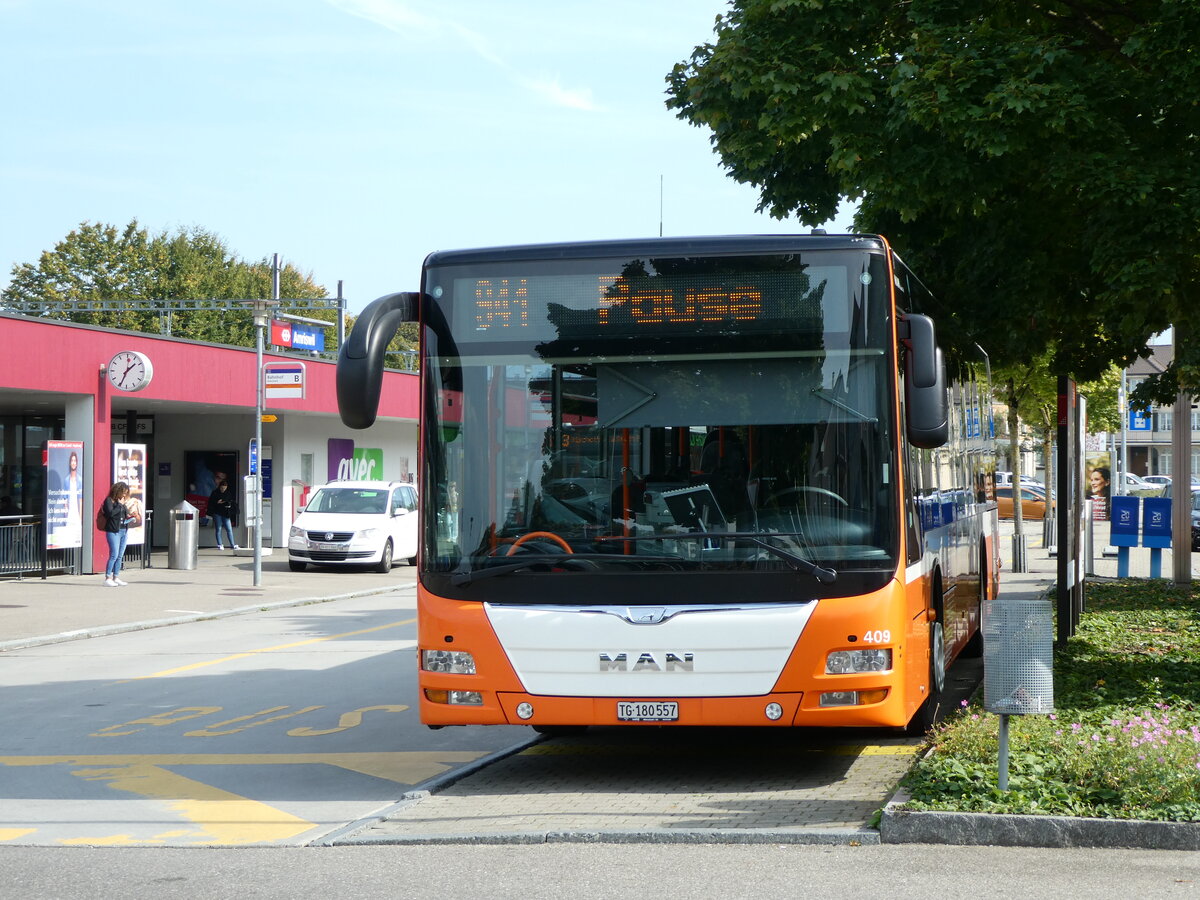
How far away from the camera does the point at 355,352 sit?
7.73 metres

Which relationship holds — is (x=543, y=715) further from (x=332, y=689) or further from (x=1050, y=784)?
(x=332, y=689)

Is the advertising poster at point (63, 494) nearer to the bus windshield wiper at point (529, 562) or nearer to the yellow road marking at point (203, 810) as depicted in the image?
the yellow road marking at point (203, 810)

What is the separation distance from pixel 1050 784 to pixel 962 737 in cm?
83

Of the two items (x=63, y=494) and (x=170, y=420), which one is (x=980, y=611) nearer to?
(x=63, y=494)

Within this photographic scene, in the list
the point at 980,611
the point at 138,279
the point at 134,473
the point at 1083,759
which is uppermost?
the point at 138,279

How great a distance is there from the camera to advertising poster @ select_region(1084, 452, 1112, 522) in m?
51.3

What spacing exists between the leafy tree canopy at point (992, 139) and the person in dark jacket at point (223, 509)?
22.9 m

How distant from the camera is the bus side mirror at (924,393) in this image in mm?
7887

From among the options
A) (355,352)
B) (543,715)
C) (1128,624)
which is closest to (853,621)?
(543,715)

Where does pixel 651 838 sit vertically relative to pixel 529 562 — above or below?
below

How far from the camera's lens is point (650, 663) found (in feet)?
25.9

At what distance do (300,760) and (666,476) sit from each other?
10.6ft

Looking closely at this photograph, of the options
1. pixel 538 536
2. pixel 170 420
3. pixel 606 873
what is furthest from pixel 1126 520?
pixel 170 420

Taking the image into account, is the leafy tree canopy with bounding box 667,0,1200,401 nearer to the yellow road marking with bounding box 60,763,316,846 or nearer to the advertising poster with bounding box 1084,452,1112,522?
the yellow road marking with bounding box 60,763,316,846
